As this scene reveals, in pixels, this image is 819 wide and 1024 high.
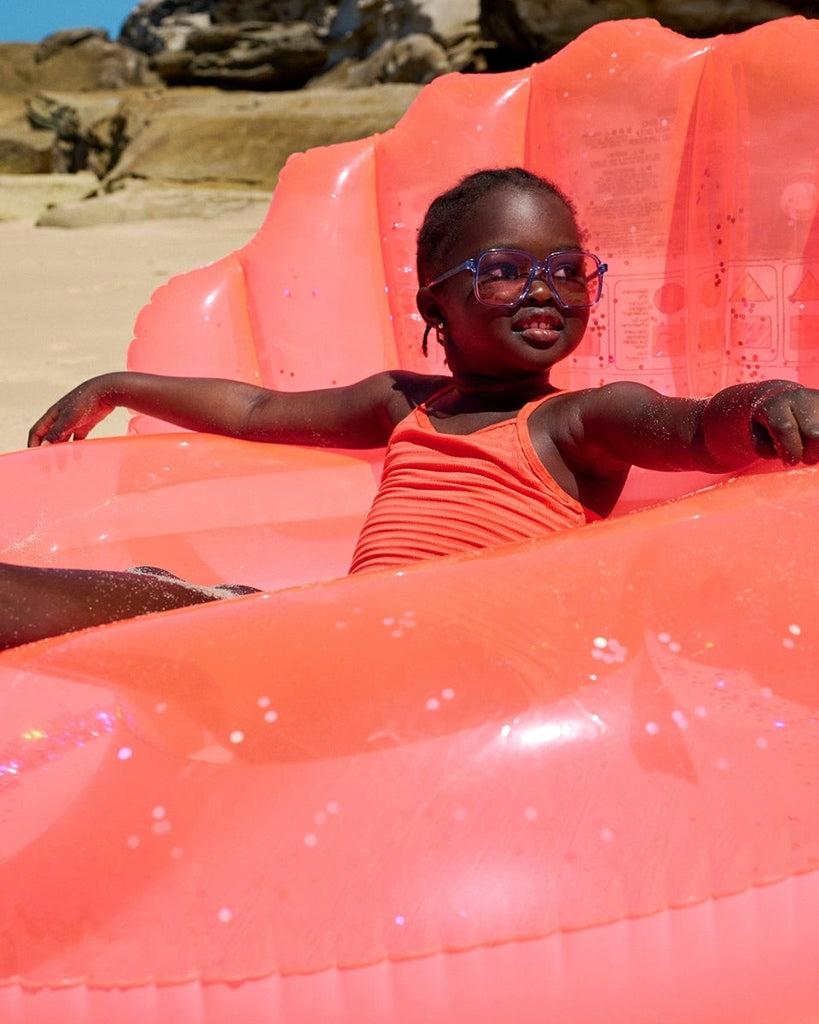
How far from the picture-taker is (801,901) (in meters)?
0.78

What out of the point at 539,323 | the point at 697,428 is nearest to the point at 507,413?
the point at 539,323

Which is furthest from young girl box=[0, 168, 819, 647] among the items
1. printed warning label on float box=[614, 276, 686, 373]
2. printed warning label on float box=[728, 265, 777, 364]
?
printed warning label on float box=[728, 265, 777, 364]

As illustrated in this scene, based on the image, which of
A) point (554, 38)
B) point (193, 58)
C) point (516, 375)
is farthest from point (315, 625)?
point (193, 58)

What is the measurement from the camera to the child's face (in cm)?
135

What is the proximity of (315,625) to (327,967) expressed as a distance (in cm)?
26

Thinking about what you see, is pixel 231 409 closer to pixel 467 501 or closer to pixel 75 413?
pixel 75 413

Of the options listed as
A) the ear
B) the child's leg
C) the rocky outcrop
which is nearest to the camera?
the child's leg

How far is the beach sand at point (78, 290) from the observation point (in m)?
3.41

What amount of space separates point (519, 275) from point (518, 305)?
0.04 metres

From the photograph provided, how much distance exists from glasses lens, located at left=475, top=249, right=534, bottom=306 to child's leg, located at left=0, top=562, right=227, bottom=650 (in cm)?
57

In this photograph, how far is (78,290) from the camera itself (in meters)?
5.14

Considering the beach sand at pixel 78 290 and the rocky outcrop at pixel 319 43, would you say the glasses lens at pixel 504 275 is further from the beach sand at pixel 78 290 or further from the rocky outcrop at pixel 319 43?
Result: the rocky outcrop at pixel 319 43

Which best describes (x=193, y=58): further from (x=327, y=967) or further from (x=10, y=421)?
(x=327, y=967)

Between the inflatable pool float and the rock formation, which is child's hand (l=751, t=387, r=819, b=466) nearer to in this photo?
the inflatable pool float
